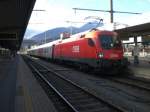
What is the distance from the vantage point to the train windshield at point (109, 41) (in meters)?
22.4

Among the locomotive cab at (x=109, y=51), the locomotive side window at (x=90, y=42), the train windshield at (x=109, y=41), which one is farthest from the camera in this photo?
the locomotive side window at (x=90, y=42)

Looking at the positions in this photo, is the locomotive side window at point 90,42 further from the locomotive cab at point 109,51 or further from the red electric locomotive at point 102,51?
the locomotive cab at point 109,51

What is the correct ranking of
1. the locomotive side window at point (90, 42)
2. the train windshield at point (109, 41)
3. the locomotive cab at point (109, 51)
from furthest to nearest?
1. the locomotive side window at point (90, 42)
2. the train windshield at point (109, 41)
3. the locomotive cab at point (109, 51)

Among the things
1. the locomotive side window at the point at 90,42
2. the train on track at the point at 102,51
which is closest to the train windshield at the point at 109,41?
the train on track at the point at 102,51

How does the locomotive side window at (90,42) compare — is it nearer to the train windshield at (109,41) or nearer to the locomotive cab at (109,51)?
the locomotive cab at (109,51)

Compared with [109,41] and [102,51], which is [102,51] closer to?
[102,51]

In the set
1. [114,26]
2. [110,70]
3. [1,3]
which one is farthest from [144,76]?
[1,3]

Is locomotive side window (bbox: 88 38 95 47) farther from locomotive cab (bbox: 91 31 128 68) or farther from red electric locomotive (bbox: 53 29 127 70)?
locomotive cab (bbox: 91 31 128 68)

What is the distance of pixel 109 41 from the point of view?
2272cm

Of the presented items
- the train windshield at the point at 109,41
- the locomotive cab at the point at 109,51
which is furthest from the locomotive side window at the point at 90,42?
the train windshield at the point at 109,41

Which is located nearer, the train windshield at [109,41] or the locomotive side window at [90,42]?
the train windshield at [109,41]

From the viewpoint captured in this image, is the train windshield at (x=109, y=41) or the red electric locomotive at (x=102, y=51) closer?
the red electric locomotive at (x=102, y=51)

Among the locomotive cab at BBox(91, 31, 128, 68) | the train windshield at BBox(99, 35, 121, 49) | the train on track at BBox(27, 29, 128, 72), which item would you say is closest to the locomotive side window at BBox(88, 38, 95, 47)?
the train on track at BBox(27, 29, 128, 72)

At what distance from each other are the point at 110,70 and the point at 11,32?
823 inches
